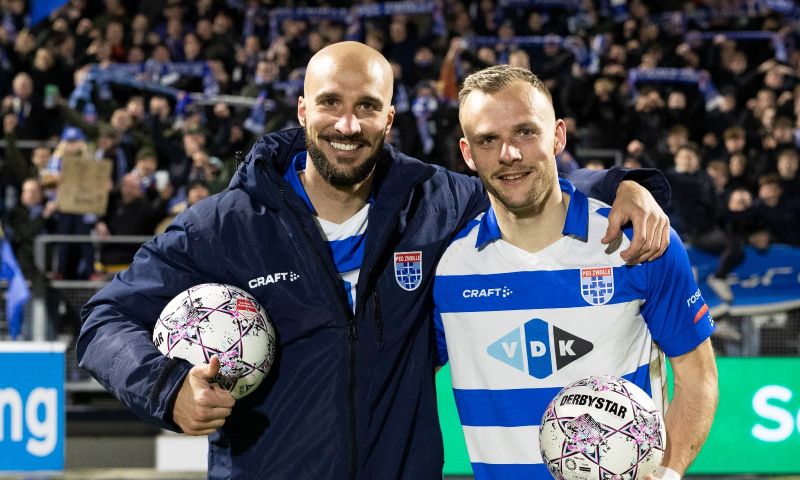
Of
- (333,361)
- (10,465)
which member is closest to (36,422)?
(10,465)

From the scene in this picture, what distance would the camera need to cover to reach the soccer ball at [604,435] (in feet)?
10.5

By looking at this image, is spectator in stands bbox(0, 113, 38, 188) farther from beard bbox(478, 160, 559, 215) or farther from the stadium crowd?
beard bbox(478, 160, 559, 215)

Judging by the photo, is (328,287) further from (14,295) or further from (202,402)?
(14,295)

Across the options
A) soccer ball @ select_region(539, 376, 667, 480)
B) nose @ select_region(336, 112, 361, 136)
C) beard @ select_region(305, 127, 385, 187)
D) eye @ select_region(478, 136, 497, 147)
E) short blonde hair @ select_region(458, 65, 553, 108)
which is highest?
short blonde hair @ select_region(458, 65, 553, 108)

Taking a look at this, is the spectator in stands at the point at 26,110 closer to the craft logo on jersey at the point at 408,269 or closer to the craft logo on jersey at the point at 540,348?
the craft logo on jersey at the point at 408,269

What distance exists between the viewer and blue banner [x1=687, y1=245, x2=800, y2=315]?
31.2 feet

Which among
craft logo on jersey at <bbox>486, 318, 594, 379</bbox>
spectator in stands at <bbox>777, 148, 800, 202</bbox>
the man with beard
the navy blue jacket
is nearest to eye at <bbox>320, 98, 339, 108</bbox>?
the man with beard

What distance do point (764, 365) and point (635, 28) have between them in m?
9.72

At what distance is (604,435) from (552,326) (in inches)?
21.8

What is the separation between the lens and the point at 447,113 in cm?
1238

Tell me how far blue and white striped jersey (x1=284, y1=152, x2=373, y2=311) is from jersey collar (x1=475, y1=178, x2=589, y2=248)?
413 millimetres

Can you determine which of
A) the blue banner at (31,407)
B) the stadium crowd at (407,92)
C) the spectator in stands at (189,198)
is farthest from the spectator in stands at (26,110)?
the blue banner at (31,407)

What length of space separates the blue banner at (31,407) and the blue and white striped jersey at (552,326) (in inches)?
215

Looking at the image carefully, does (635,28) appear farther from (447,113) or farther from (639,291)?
(639,291)
